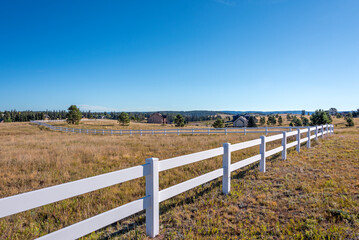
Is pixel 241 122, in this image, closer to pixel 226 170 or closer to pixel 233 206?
pixel 226 170

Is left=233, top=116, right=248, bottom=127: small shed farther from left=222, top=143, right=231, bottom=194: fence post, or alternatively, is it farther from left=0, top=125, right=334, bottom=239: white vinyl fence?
left=0, top=125, right=334, bottom=239: white vinyl fence

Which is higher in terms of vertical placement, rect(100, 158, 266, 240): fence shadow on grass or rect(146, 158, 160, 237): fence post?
rect(146, 158, 160, 237): fence post

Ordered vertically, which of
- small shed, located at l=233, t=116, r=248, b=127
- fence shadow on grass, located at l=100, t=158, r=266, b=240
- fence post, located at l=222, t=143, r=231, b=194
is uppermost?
fence post, located at l=222, t=143, r=231, b=194

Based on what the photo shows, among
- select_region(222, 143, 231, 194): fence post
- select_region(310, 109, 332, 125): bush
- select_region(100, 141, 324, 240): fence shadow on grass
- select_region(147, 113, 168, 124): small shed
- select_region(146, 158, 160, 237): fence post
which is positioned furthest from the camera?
select_region(147, 113, 168, 124): small shed

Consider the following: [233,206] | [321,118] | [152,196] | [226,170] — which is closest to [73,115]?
[226,170]

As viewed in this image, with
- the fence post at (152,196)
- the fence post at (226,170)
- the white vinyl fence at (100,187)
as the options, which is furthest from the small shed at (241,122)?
the fence post at (152,196)

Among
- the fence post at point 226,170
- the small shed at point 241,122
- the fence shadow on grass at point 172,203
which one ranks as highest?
the fence post at point 226,170

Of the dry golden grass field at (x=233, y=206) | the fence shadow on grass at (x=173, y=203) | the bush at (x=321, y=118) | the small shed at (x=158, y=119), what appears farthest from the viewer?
the small shed at (x=158, y=119)

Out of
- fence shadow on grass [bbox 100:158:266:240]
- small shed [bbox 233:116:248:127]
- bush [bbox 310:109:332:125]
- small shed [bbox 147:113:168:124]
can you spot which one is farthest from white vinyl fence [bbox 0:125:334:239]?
small shed [bbox 147:113:168:124]

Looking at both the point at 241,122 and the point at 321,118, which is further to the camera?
the point at 241,122

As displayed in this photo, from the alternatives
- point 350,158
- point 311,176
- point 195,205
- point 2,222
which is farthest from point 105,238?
point 350,158

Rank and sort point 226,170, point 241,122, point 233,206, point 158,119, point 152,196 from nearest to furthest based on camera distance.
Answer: point 152,196 < point 233,206 < point 226,170 < point 241,122 < point 158,119

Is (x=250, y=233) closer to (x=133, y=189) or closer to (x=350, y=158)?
(x=133, y=189)

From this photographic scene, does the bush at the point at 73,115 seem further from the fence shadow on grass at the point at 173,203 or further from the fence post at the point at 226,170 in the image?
the fence post at the point at 226,170
